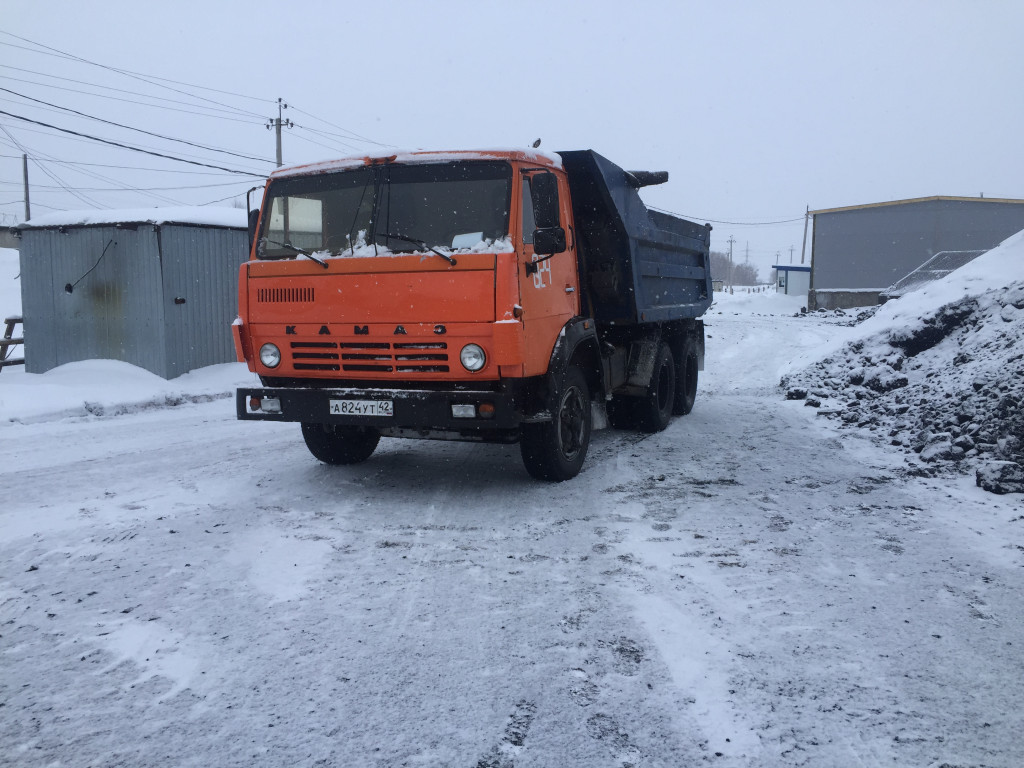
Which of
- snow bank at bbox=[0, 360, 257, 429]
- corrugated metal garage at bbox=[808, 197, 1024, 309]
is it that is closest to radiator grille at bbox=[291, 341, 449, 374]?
snow bank at bbox=[0, 360, 257, 429]

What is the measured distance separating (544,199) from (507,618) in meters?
3.17

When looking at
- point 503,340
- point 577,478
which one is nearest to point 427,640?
point 503,340

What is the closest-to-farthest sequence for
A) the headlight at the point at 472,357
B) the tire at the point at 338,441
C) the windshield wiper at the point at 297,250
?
the headlight at the point at 472,357
the windshield wiper at the point at 297,250
the tire at the point at 338,441

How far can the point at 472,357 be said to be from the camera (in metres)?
5.23

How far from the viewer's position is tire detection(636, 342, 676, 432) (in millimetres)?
8594

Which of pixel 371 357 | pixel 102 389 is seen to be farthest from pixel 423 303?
pixel 102 389

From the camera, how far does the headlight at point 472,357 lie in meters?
5.21

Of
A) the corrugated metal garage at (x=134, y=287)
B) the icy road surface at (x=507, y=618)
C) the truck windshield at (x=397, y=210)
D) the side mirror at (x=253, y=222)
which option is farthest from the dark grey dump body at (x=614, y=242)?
the corrugated metal garage at (x=134, y=287)

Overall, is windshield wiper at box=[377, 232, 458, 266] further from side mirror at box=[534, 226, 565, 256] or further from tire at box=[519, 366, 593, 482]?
tire at box=[519, 366, 593, 482]

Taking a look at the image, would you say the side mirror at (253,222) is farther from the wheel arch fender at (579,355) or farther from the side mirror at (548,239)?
the wheel arch fender at (579,355)

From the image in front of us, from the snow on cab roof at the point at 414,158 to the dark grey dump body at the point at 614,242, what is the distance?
3.60ft

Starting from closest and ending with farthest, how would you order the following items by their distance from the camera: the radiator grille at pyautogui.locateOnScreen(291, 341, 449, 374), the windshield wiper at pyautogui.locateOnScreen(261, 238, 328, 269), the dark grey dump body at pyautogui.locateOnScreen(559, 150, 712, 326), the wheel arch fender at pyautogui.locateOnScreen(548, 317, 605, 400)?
the radiator grille at pyautogui.locateOnScreen(291, 341, 449, 374)
the windshield wiper at pyautogui.locateOnScreen(261, 238, 328, 269)
the wheel arch fender at pyautogui.locateOnScreen(548, 317, 605, 400)
the dark grey dump body at pyautogui.locateOnScreen(559, 150, 712, 326)

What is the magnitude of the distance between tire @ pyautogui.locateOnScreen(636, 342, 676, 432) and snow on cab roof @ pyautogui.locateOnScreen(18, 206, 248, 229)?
8734 millimetres

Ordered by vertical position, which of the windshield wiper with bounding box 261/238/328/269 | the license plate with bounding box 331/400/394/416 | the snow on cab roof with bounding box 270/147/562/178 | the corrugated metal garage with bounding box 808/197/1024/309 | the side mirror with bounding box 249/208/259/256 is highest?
the corrugated metal garage with bounding box 808/197/1024/309
